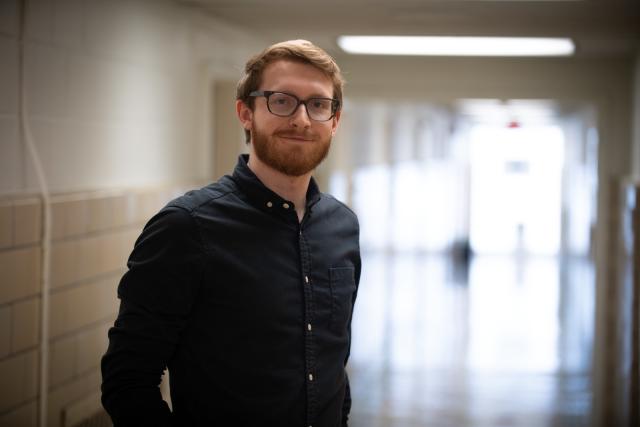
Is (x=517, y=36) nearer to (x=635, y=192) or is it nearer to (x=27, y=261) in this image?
(x=635, y=192)

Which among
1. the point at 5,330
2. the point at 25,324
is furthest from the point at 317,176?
the point at 5,330

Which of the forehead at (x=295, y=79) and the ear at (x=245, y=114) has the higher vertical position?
the forehead at (x=295, y=79)

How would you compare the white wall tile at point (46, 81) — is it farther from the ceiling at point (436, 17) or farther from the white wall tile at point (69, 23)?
the ceiling at point (436, 17)

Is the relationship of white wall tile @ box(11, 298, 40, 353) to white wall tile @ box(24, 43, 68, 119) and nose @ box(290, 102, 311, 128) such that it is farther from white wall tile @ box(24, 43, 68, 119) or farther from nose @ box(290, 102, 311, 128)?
nose @ box(290, 102, 311, 128)

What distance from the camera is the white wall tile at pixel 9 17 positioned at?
Answer: 9.19ft

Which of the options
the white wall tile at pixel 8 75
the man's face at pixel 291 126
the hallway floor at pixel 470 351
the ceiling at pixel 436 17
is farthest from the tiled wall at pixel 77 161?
the hallway floor at pixel 470 351

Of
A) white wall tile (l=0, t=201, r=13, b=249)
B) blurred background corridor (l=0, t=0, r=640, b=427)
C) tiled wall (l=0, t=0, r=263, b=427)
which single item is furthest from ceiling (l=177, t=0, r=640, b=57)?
white wall tile (l=0, t=201, r=13, b=249)

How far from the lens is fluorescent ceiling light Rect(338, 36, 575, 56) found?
6125mm

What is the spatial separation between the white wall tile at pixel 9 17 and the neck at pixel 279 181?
146 centimetres

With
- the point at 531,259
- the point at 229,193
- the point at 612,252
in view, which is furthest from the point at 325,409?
the point at 531,259

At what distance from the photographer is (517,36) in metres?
5.67

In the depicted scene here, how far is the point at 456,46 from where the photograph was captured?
6516 millimetres

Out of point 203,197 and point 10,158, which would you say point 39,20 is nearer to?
point 10,158

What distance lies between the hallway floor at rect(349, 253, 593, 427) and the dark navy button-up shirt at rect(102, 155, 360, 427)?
309 centimetres
